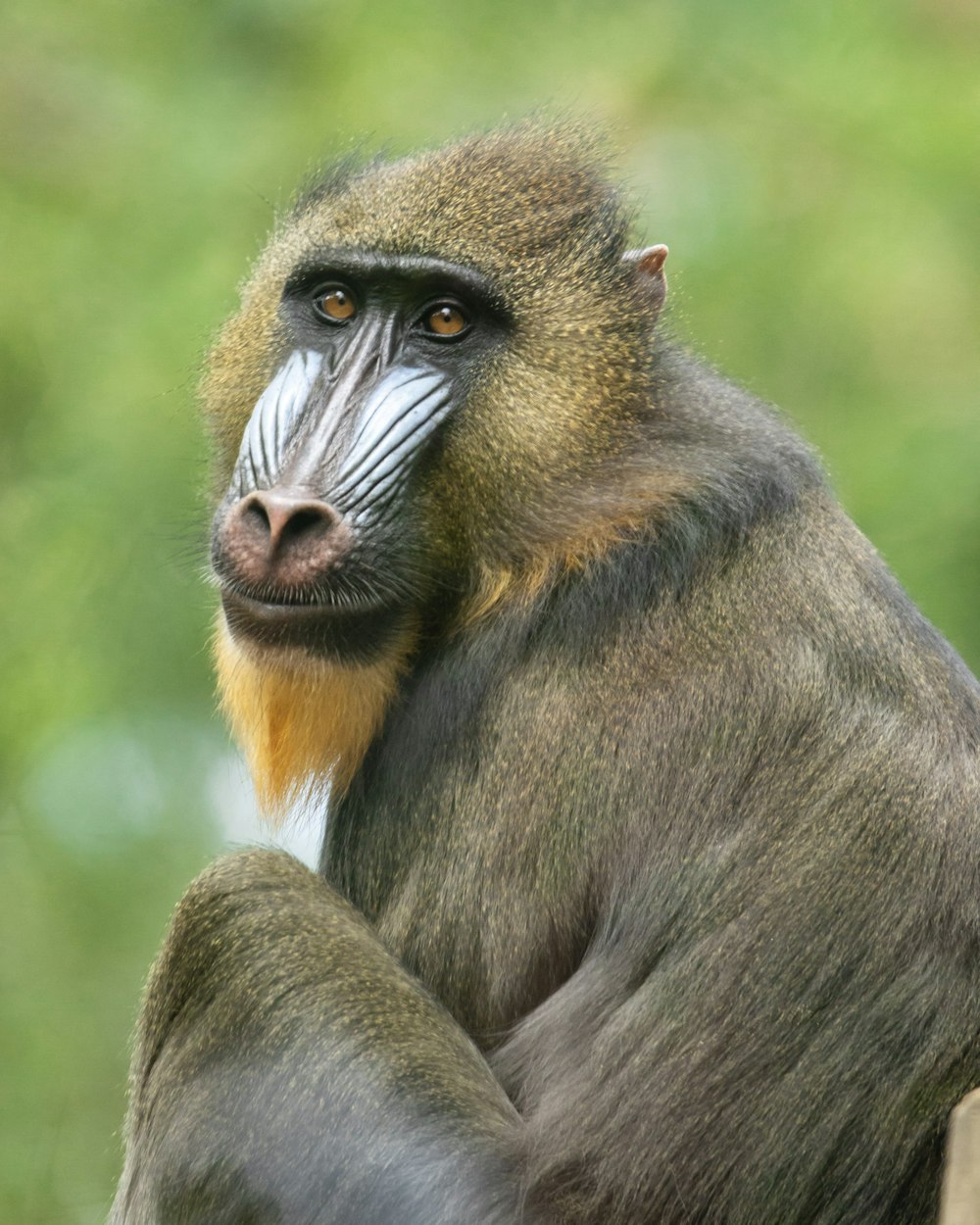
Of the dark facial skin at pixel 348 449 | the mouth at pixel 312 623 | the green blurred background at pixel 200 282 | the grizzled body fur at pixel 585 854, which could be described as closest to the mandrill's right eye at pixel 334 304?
the dark facial skin at pixel 348 449

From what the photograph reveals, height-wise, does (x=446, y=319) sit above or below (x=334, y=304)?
below

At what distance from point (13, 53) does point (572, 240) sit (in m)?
5.14

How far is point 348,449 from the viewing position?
439 centimetres

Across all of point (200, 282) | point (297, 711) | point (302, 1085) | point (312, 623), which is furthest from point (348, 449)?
point (200, 282)

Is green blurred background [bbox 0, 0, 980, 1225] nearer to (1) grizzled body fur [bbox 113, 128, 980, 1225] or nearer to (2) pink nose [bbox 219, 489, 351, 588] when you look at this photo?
(1) grizzled body fur [bbox 113, 128, 980, 1225]

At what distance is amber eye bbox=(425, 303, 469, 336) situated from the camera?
4703 millimetres

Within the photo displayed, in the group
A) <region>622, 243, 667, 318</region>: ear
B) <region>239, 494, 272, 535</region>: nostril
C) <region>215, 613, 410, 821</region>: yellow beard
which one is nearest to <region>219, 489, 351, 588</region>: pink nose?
<region>239, 494, 272, 535</region>: nostril

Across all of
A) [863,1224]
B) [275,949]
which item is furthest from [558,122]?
[863,1224]

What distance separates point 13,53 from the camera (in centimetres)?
901

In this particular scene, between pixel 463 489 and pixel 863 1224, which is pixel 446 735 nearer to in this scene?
pixel 463 489

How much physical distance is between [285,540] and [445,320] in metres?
0.80

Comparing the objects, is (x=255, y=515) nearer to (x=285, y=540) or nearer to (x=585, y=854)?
(x=285, y=540)

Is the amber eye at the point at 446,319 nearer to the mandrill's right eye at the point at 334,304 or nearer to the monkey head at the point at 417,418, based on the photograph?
the monkey head at the point at 417,418

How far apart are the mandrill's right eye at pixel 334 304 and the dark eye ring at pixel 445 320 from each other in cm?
21
